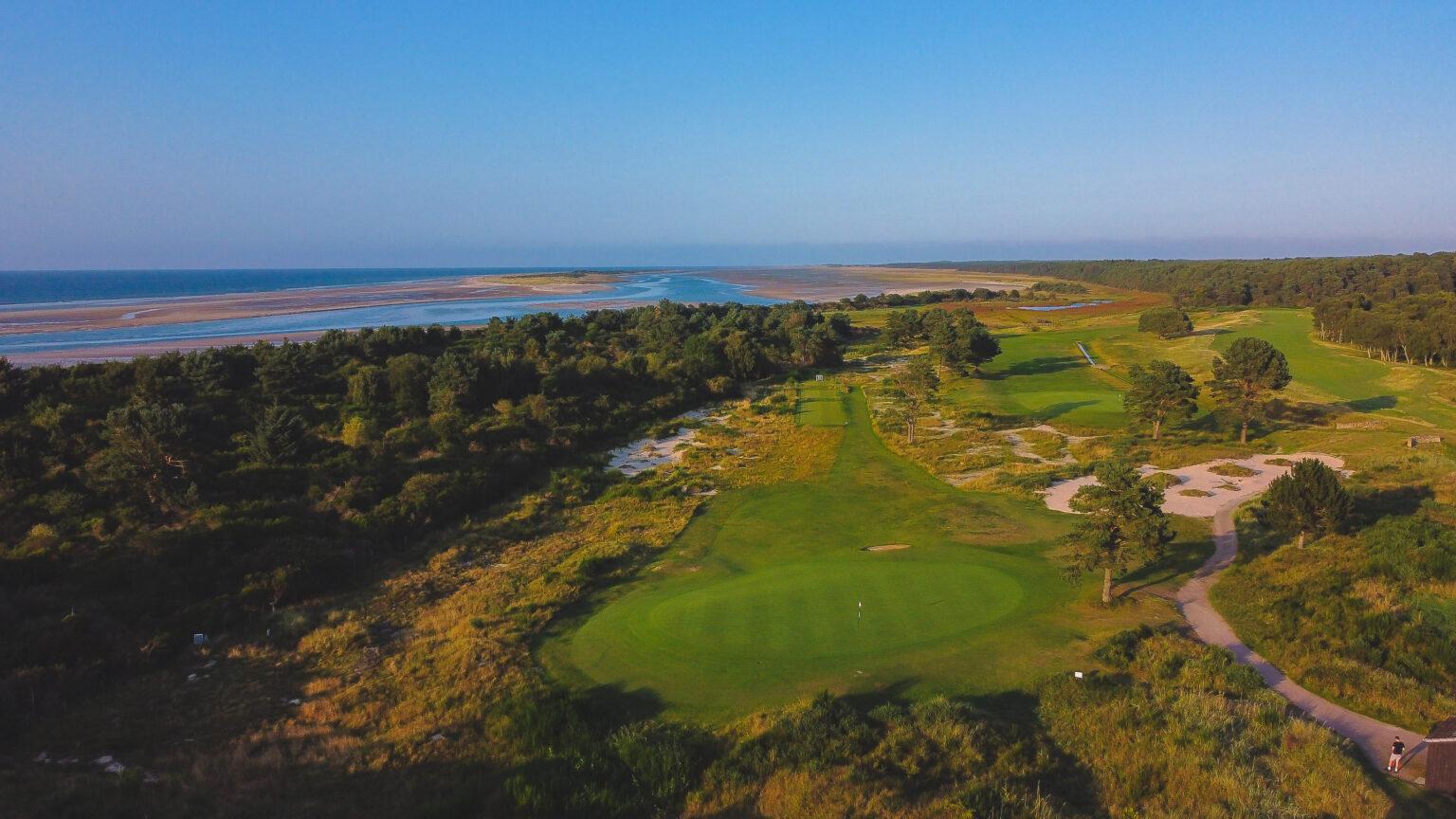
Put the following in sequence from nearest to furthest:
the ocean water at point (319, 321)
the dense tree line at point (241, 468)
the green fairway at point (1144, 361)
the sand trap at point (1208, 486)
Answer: the dense tree line at point (241, 468), the sand trap at point (1208, 486), the green fairway at point (1144, 361), the ocean water at point (319, 321)

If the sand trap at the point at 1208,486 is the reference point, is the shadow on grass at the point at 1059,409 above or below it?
above

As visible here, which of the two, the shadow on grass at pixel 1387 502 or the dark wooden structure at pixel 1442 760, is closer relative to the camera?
the dark wooden structure at pixel 1442 760

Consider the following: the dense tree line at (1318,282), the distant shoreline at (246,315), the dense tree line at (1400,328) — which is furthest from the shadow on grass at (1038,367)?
the distant shoreline at (246,315)

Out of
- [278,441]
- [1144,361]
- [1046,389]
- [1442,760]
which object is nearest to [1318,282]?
[1144,361]

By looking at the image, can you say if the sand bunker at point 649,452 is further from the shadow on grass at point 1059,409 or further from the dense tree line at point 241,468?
the shadow on grass at point 1059,409

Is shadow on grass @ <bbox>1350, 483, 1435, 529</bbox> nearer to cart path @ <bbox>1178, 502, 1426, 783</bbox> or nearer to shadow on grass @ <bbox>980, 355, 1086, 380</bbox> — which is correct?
cart path @ <bbox>1178, 502, 1426, 783</bbox>

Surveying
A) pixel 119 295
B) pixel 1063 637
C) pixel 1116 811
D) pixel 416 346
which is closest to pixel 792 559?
pixel 1063 637
